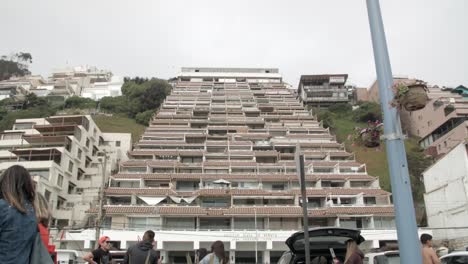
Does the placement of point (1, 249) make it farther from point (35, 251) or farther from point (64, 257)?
point (64, 257)

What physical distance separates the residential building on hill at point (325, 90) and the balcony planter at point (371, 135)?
109 metres

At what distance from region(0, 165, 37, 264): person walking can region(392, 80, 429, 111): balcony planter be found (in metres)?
3.47

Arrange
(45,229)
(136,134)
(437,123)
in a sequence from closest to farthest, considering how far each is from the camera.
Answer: (45,229) → (437,123) → (136,134)

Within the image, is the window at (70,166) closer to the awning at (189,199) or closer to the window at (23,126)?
the awning at (189,199)

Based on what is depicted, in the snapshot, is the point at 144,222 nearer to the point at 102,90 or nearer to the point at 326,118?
the point at 326,118

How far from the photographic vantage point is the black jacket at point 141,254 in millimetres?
6477

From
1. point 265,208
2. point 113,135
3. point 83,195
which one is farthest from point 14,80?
point 265,208

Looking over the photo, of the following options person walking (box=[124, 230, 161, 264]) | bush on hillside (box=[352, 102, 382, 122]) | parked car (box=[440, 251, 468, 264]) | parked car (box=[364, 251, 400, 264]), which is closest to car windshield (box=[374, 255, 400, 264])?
parked car (box=[364, 251, 400, 264])

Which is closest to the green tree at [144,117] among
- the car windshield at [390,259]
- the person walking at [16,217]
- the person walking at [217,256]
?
the car windshield at [390,259]

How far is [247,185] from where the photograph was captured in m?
55.1

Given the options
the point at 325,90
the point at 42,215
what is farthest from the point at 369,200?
the point at 325,90

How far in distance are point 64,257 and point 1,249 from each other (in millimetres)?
25228

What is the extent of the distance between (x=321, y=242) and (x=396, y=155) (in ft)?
14.1

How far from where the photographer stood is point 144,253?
6512mm
